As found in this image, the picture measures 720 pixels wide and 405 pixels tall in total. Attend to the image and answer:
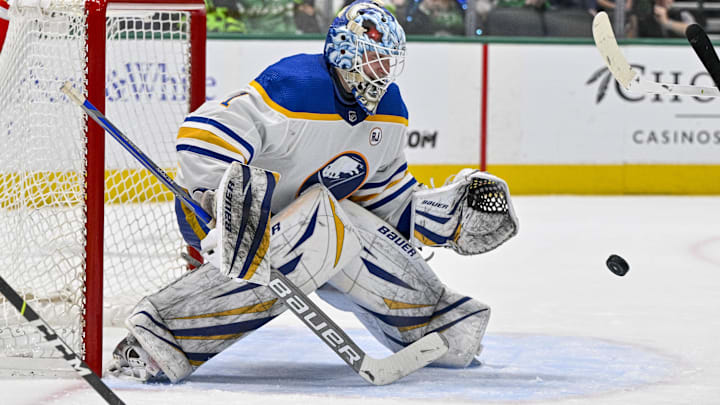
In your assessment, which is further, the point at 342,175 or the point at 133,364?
the point at 342,175

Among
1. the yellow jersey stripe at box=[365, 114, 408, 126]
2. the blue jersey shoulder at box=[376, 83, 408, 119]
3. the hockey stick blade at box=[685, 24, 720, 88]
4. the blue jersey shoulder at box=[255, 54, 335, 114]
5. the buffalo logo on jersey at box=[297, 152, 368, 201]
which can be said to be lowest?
the buffalo logo on jersey at box=[297, 152, 368, 201]

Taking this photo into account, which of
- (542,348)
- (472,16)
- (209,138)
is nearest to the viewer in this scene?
(209,138)

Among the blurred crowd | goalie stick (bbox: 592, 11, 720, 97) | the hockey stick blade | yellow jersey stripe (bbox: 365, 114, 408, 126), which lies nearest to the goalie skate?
yellow jersey stripe (bbox: 365, 114, 408, 126)

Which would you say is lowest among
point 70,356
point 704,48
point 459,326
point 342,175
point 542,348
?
point 542,348

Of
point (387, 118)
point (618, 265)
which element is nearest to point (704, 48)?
point (618, 265)

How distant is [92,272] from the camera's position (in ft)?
6.98

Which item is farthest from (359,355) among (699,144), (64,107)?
(699,144)

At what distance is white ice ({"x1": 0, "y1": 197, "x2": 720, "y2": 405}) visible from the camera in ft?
6.81

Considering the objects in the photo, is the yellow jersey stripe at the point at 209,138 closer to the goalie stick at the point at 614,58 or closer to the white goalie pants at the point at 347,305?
the white goalie pants at the point at 347,305

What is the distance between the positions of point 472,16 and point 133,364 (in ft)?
13.7

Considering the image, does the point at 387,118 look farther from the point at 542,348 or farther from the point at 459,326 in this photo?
the point at 542,348

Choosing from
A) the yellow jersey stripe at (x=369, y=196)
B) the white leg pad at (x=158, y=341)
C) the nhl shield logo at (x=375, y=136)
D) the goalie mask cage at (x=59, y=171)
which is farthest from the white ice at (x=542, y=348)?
the nhl shield logo at (x=375, y=136)

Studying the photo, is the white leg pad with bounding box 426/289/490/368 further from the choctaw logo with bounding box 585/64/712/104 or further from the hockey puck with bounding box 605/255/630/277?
the choctaw logo with bounding box 585/64/712/104

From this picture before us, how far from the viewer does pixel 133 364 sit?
2.13 meters
